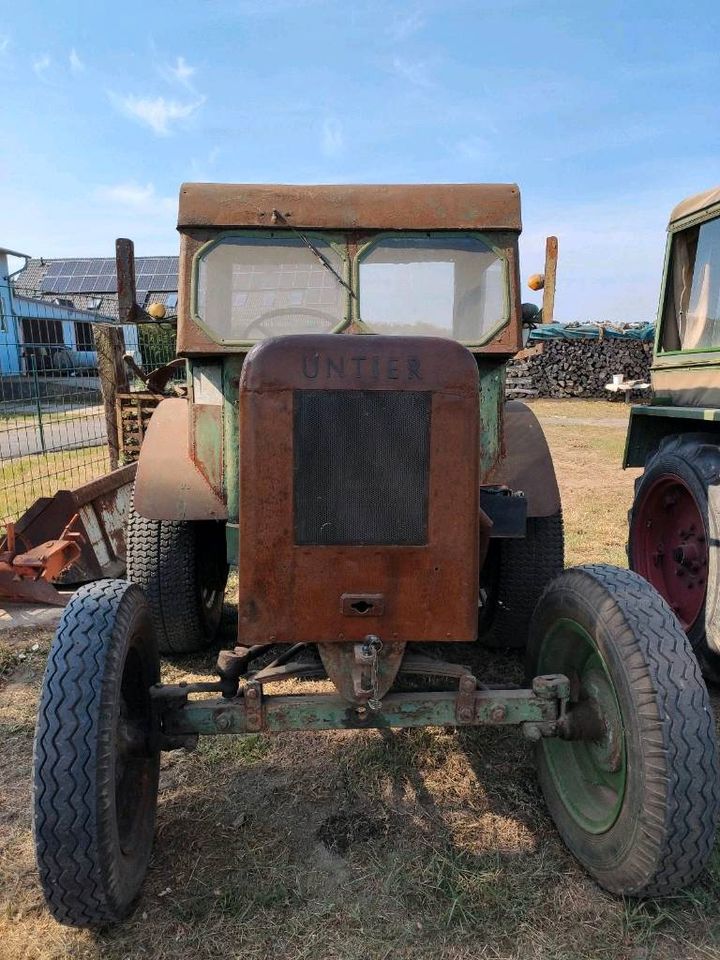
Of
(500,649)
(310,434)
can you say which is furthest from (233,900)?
(500,649)

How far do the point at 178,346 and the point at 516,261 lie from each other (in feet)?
5.00

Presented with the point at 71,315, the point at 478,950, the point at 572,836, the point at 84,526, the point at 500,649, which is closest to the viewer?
the point at 478,950

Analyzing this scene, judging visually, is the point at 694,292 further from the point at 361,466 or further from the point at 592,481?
the point at 592,481

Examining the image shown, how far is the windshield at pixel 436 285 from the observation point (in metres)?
3.05

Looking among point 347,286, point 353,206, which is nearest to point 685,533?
point 347,286

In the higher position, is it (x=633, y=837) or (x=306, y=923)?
(x=633, y=837)

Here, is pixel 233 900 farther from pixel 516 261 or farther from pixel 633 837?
pixel 516 261

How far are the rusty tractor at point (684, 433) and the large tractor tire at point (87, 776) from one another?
2457mm

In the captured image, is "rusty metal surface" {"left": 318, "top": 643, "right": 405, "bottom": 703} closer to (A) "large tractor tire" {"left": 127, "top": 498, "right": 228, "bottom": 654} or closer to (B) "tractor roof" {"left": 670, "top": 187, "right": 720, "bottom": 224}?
(A) "large tractor tire" {"left": 127, "top": 498, "right": 228, "bottom": 654}

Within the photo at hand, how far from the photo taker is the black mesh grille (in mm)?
1930

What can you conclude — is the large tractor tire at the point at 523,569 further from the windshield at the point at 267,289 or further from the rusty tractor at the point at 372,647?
the windshield at the point at 267,289

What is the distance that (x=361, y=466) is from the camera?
1954 millimetres

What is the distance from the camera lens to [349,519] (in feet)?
6.46

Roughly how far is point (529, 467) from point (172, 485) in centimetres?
157
